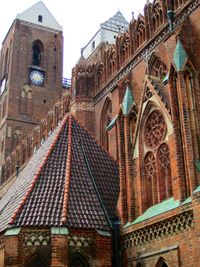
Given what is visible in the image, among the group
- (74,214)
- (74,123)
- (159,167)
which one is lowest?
(74,214)

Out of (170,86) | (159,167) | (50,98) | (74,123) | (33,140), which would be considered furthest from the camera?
(50,98)

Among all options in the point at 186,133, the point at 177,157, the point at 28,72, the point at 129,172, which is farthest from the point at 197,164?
the point at 28,72

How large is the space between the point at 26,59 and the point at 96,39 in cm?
711

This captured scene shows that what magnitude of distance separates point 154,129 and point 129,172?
5.79ft

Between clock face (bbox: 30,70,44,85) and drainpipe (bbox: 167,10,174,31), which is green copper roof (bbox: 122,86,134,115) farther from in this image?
clock face (bbox: 30,70,44,85)

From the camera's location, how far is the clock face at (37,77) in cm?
4297

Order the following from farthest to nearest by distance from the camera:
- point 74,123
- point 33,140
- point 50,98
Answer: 1. point 50,98
2. point 33,140
3. point 74,123

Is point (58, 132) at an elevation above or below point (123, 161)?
above

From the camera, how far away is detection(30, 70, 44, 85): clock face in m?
43.0

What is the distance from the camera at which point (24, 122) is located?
1591 inches

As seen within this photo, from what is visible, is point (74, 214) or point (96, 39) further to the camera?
point (96, 39)

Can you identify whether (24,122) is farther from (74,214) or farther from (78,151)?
(74,214)

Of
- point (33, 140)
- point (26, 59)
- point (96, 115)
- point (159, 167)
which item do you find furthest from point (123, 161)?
point (26, 59)

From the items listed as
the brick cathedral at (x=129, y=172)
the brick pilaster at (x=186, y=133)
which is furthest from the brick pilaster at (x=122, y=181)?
the brick pilaster at (x=186, y=133)
